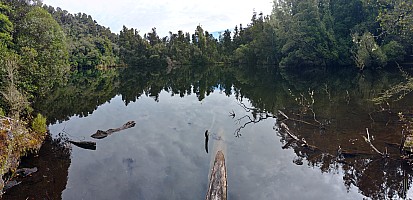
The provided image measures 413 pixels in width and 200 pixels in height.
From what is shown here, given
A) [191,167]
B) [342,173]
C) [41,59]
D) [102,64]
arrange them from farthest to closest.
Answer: [102,64], [41,59], [191,167], [342,173]

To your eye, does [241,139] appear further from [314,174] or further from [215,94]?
[215,94]

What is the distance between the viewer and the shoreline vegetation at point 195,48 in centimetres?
1197

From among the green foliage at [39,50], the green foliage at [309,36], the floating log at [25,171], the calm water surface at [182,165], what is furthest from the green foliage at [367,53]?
the floating log at [25,171]

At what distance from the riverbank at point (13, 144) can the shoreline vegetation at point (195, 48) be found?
30 millimetres

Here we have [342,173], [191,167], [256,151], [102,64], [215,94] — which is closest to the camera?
[342,173]

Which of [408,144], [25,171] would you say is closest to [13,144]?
[25,171]

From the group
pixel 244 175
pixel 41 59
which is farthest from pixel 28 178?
pixel 41 59

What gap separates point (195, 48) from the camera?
274ft

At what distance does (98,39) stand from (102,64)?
8.78 m

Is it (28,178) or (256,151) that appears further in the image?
(256,151)

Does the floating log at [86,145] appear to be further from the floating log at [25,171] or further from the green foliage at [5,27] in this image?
the green foliage at [5,27]

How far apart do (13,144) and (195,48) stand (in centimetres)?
7512

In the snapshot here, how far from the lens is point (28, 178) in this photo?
9977 mm

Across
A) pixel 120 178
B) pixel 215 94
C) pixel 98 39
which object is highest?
pixel 98 39
